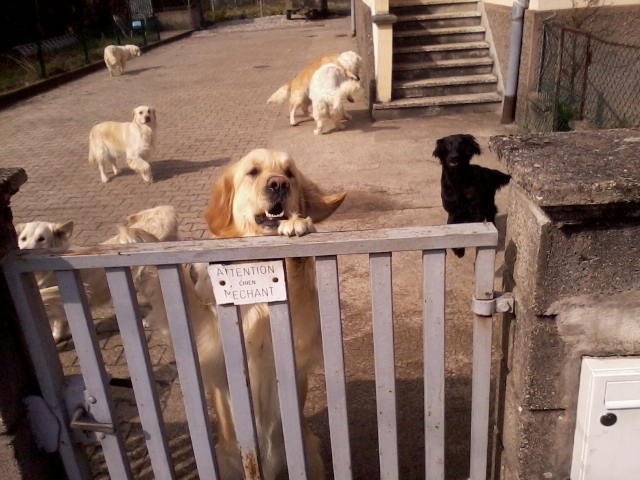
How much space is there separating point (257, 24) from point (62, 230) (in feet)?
102

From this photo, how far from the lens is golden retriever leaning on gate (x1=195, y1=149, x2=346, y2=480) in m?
2.24

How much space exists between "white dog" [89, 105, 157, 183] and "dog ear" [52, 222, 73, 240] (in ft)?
11.3

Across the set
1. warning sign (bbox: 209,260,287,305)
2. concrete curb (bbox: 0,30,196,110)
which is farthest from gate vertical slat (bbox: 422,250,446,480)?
concrete curb (bbox: 0,30,196,110)

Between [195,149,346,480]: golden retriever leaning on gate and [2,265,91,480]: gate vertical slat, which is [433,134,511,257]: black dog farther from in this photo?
[2,265,91,480]: gate vertical slat

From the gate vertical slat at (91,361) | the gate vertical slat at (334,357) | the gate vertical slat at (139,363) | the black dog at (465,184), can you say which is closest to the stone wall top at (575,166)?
the gate vertical slat at (334,357)

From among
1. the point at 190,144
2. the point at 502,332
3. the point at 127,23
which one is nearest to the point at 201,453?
the point at 502,332

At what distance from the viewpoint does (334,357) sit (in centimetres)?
176

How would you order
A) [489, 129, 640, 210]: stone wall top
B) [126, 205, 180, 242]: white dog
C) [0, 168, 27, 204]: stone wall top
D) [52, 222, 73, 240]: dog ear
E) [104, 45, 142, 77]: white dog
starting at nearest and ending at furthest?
[489, 129, 640, 210]: stone wall top
[0, 168, 27, 204]: stone wall top
[126, 205, 180, 242]: white dog
[52, 222, 73, 240]: dog ear
[104, 45, 142, 77]: white dog

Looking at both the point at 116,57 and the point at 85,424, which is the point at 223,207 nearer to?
the point at 85,424

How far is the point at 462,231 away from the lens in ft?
5.25

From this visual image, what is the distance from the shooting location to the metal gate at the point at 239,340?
161cm

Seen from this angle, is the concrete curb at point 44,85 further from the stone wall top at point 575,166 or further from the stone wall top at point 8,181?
the stone wall top at point 575,166

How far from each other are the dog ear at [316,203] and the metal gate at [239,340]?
0.97 m

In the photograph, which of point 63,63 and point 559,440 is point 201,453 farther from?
point 63,63
